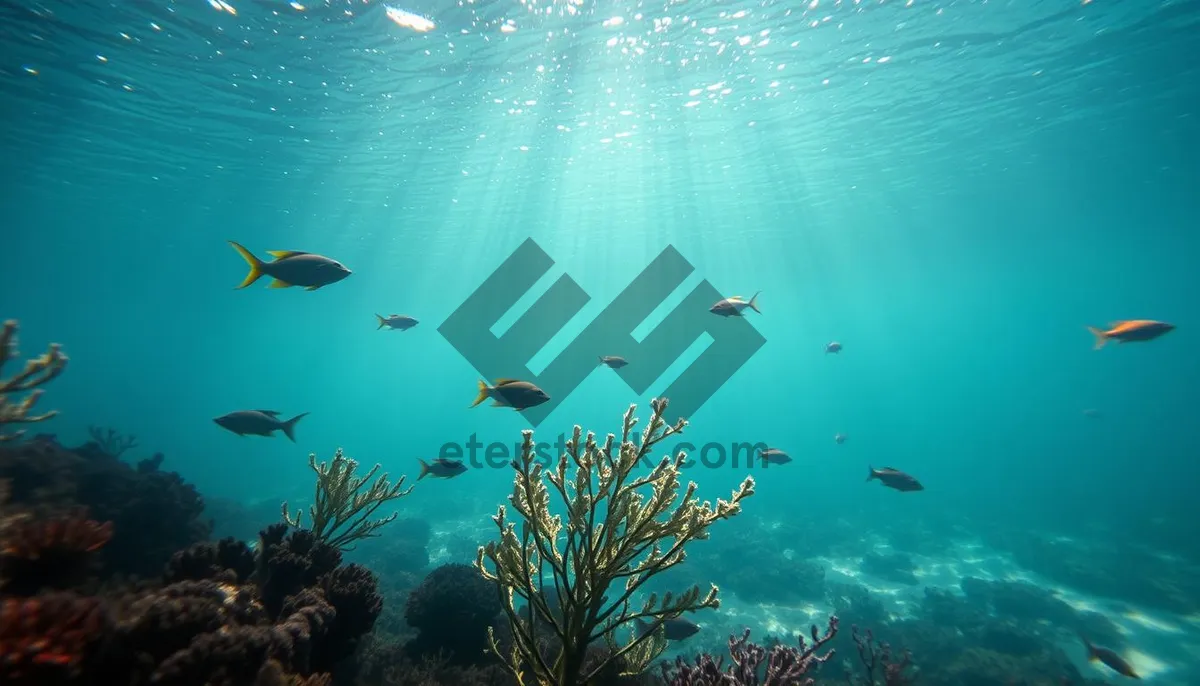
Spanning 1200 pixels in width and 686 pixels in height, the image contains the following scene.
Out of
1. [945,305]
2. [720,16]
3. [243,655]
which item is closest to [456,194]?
[720,16]

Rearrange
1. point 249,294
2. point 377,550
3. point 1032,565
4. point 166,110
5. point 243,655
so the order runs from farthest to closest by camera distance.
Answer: point 249,294
point 1032,565
point 377,550
point 166,110
point 243,655

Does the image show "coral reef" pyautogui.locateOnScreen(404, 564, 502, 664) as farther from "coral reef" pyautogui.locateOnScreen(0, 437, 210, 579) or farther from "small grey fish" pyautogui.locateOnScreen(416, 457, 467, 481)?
"coral reef" pyautogui.locateOnScreen(0, 437, 210, 579)

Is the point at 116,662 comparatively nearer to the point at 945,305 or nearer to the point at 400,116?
the point at 400,116

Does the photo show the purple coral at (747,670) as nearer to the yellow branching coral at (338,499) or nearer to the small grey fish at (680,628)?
the small grey fish at (680,628)

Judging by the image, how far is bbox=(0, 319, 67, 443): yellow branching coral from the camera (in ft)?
15.2

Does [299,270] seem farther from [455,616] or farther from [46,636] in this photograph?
[455,616]

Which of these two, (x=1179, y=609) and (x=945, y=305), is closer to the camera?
(x=1179, y=609)

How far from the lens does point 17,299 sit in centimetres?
7206

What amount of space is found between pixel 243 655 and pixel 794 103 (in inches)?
753

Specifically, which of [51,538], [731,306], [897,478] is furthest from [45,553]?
[897,478]

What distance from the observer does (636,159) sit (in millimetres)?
20125

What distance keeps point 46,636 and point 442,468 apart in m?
4.71

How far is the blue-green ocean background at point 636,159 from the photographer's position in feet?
41.5

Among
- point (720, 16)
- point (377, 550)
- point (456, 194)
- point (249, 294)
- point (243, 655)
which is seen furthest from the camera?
point (249, 294)
